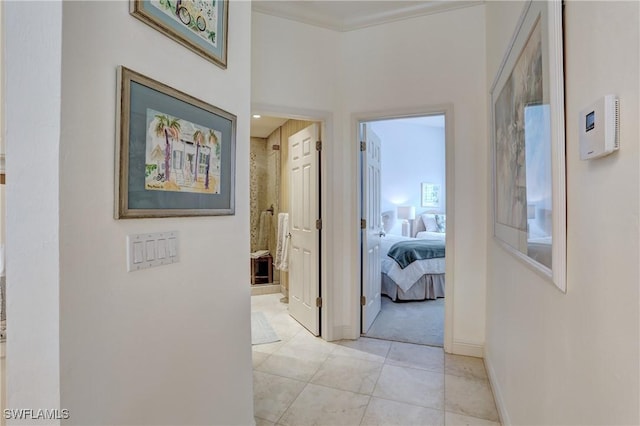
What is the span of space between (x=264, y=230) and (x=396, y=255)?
2.05 m

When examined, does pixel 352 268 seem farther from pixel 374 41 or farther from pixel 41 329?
pixel 41 329

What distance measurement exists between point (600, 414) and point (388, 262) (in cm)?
334

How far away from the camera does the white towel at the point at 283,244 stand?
3734 mm

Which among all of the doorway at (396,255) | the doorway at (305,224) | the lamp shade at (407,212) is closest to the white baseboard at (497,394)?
the doorway at (396,255)

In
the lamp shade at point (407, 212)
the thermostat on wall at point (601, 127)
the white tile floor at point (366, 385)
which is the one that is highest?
the thermostat on wall at point (601, 127)

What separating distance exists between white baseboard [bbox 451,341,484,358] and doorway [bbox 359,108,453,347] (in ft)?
0.61

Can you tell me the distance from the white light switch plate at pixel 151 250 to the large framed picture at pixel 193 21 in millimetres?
714

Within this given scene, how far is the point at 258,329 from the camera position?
3074 millimetres

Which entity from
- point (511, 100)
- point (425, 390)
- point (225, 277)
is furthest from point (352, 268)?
point (511, 100)

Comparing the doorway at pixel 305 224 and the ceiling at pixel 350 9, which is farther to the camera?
the doorway at pixel 305 224

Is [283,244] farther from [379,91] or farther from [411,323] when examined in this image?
[379,91]

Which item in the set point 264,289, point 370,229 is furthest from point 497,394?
point 264,289

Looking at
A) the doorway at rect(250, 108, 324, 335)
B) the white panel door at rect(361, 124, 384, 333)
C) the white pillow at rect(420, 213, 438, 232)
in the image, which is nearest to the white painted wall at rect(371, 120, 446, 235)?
the white pillow at rect(420, 213, 438, 232)

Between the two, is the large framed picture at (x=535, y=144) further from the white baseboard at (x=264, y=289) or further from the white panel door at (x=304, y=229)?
the white baseboard at (x=264, y=289)
